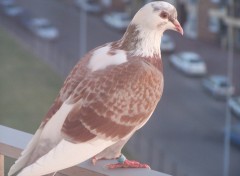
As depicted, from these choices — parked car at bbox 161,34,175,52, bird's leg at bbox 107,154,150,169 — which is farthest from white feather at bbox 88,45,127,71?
parked car at bbox 161,34,175,52

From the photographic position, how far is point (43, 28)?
477cm

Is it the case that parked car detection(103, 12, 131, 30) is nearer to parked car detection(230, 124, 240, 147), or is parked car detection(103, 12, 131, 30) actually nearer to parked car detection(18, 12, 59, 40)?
parked car detection(18, 12, 59, 40)

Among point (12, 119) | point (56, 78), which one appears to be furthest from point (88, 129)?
point (56, 78)

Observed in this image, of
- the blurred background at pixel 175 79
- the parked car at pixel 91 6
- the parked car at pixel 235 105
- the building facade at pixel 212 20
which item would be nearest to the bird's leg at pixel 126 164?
the blurred background at pixel 175 79

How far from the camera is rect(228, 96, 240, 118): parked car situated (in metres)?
3.73

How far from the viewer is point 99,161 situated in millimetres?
679

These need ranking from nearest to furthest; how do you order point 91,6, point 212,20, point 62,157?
point 62,157 → point 212,20 → point 91,6

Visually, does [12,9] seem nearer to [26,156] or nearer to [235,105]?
[235,105]

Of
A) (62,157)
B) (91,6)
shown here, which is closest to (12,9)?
(91,6)

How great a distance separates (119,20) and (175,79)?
0.53 metres

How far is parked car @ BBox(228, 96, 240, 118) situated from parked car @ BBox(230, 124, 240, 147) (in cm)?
9

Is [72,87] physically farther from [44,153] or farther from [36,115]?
[36,115]

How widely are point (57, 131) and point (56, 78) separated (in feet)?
12.5

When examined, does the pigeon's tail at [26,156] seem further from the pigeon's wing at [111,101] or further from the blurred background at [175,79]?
the blurred background at [175,79]
